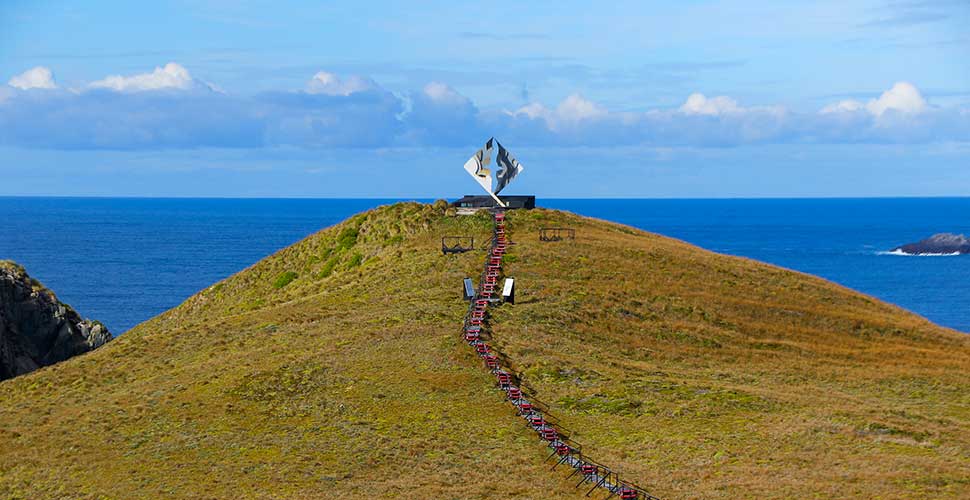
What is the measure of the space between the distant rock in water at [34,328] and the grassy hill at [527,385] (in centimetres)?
1272

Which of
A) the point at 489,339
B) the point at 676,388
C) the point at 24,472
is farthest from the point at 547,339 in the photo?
the point at 24,472

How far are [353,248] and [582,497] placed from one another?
50092 mm

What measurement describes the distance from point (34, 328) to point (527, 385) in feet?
130

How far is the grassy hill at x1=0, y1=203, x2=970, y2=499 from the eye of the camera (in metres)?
36.3

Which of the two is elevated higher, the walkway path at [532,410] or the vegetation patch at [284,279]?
the vegetation patch at [284,279]

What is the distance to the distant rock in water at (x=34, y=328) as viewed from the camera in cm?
6750

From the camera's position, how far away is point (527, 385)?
46188 mm

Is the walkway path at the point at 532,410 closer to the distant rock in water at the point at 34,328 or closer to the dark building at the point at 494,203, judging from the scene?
the dark building at the point at 494,203

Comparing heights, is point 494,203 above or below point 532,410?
above

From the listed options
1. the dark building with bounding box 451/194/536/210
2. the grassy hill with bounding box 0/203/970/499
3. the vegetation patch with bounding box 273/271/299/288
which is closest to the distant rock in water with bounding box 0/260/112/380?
the grassy hill with bounding box 0/203/970/499

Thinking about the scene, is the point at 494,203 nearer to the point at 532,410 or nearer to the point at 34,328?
the point at 34,328

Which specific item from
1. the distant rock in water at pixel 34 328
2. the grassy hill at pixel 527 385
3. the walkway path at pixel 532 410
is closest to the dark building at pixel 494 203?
the grassy hill at pixel 527 385

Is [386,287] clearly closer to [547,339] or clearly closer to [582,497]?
[547,339]

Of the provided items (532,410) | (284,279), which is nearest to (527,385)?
(532,410)
